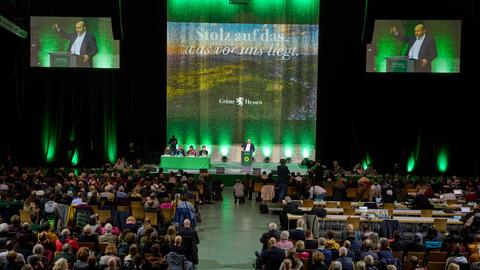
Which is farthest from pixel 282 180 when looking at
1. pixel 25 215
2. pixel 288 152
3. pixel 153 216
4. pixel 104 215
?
pixel 25 215

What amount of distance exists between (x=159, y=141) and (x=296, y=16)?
22.7ft

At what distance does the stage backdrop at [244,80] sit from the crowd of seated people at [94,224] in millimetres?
5607

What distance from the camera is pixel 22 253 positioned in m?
11.1

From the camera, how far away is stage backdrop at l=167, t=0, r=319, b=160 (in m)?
28.1

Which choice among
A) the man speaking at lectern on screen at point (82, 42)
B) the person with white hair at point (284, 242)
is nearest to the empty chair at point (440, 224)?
the person with white hair at point (284, 242)

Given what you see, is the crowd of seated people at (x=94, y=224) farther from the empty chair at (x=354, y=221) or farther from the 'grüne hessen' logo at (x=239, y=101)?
the 'grüne hessen' logo at (x=239, y=101)

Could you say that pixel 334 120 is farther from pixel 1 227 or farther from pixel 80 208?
pixel 1 227

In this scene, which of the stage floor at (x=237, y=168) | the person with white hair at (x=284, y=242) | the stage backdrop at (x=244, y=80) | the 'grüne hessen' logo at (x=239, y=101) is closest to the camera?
the person with white hair at (x=284, y=242)

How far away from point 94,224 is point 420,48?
17282mm

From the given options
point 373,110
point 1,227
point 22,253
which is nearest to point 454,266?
point 22,253

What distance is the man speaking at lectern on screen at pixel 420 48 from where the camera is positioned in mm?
26891

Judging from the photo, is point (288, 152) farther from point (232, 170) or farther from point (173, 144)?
point (173, 144)

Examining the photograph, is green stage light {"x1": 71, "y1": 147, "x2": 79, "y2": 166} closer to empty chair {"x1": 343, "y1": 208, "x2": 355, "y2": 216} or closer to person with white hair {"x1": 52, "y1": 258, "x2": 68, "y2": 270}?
empty chair {"x1": 343, "y1": 208, "x2": 355, "y2": 216}

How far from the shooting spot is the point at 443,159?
2734 centimetres
